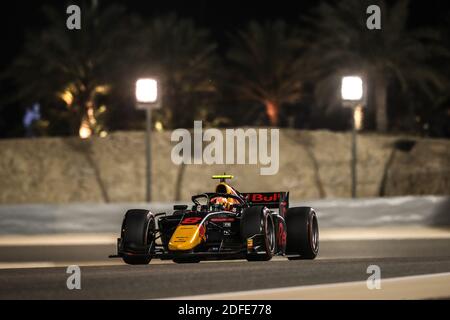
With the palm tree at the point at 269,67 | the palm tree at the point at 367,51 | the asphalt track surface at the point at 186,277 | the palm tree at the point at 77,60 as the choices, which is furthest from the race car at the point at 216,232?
the palm tree at the point at 269,67

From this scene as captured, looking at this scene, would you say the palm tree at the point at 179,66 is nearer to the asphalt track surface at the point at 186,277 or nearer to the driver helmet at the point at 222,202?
the driver helmet at the point at 222,202

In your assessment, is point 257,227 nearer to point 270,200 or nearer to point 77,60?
point 270,200

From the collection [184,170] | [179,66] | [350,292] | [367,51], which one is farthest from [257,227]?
[179,66]

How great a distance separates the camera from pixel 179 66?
47000 mm

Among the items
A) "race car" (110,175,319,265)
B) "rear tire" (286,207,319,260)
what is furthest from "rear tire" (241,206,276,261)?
"rear tire" (286,207,319,260)

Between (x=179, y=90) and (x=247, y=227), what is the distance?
33562 mm

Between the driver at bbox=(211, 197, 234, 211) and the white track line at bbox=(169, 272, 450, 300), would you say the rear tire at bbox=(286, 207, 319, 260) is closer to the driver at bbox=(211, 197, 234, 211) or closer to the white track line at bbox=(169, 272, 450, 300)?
the driver at bbox=(211, 197, 234, 211)

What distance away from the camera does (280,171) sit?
4184 centimetres

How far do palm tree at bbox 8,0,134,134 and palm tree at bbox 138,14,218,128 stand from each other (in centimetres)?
241

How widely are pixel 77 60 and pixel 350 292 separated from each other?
1289 inches

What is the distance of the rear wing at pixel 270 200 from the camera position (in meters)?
16.1

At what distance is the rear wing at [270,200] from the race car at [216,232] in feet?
1.23

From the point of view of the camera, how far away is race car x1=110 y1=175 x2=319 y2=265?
14344 millimetres

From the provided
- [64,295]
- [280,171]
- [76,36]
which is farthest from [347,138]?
[64,295]
